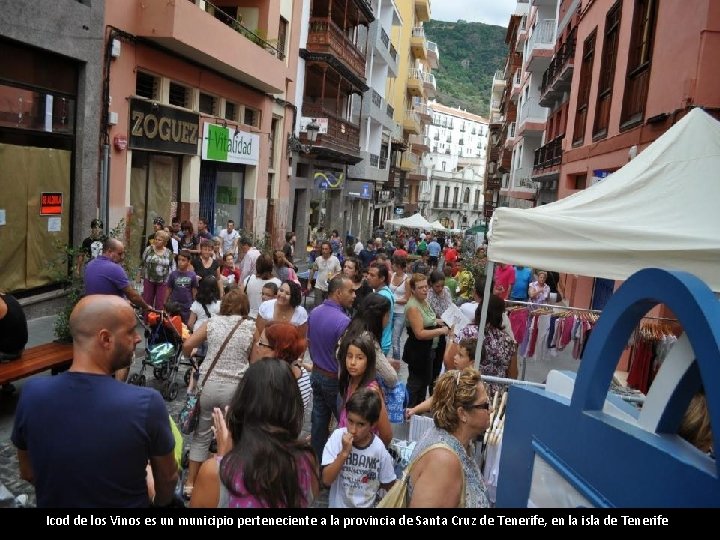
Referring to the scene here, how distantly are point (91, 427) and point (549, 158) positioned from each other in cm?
2170

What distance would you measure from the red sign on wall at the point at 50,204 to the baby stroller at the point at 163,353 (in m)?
4.09

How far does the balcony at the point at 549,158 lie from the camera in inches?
770

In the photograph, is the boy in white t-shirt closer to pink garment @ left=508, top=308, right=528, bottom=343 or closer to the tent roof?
the tent roof

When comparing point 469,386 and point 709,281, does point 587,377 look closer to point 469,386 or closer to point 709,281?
point 469,386

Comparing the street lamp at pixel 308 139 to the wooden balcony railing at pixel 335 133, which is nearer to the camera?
the street lamp at pixel 308 139

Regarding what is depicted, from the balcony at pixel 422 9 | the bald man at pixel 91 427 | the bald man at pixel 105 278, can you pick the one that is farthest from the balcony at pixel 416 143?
the bald man at pixel 91 427

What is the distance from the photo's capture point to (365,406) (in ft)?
11.3

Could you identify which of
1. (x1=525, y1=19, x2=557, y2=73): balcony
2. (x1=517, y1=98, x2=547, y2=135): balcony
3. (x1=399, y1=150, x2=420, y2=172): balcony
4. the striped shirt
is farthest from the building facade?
(x1=399, y1=150, x2=420, y2=172): balcony

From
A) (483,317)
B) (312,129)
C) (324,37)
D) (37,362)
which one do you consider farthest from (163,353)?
(324,37)

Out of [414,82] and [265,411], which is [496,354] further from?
[414,82]

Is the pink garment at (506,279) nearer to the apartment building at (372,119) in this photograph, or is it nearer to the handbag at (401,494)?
the handbag at (401,494)
